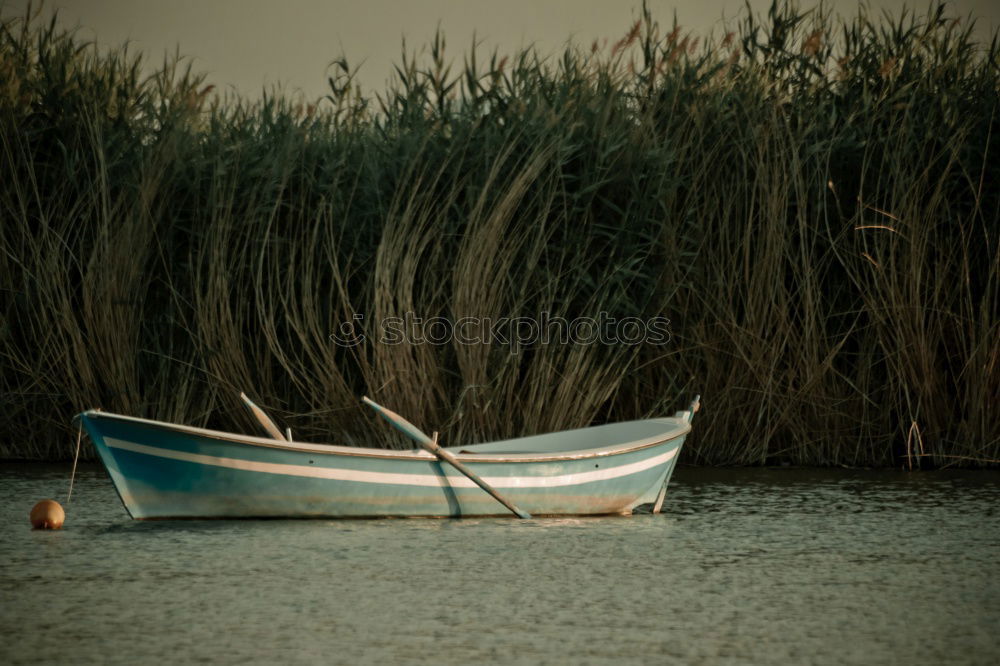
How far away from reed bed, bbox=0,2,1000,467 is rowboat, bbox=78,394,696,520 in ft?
4.62

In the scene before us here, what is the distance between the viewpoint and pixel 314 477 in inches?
261

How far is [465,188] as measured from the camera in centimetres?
924

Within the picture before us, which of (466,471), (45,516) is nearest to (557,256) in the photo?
(466,471)

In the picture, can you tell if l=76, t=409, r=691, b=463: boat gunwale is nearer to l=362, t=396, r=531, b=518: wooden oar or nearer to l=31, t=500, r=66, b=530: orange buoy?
l=362, t=396, r=531, b=518: wooden oar

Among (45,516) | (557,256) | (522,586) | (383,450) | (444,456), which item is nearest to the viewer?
(522,586)

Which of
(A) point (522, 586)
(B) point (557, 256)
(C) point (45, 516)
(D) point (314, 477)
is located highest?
(B) point (557, 256)

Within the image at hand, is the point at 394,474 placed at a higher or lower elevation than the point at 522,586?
higher

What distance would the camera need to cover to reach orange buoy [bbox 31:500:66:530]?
21.2 ft

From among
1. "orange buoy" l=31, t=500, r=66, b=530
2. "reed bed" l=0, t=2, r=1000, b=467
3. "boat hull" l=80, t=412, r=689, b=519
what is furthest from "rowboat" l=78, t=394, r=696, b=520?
"reed bed" l=0, t=2, r=1000, b=467

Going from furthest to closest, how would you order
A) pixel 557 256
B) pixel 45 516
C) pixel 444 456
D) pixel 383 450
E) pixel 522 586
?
pixel 557 256, pixel 444 456, pixel 383 450, pixel 45 516, pixel 522 586

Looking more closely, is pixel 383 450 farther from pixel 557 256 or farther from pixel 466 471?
pixel 557 256

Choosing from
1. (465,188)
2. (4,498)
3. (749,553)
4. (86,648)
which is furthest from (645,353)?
(86,648)

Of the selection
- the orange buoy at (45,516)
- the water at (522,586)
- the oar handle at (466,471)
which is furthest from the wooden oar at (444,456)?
the orange buoy at (45,516)

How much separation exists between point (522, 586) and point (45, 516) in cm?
253
